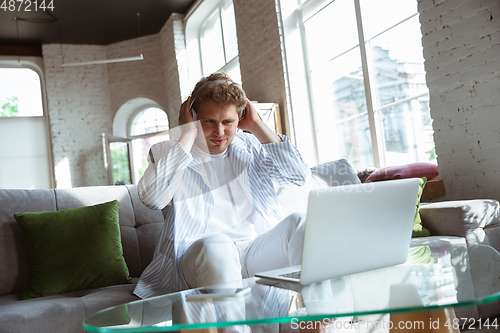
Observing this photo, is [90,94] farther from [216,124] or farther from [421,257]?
[421,257]

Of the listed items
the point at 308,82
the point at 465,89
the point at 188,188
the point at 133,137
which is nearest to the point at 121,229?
the point at 188,188

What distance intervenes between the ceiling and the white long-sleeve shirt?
21.7ft

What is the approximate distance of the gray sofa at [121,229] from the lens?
4.81 feet

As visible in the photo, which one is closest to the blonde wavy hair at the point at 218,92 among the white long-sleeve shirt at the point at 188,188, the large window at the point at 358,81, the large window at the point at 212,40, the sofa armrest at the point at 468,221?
the white long-sleeve shirt at the point at 188,188

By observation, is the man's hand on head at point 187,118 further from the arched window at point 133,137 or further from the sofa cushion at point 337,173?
the arched window at point 133,137

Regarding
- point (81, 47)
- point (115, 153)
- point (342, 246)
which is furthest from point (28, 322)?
point (81, 47)

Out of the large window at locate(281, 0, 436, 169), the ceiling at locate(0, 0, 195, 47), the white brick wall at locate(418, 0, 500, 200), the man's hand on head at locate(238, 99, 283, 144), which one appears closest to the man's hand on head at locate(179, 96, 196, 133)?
the man's hand on head at locate(238, 99, 283, 144)

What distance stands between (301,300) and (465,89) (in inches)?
108

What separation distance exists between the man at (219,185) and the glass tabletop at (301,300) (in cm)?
33

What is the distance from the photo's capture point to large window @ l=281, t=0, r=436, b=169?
4.05 m

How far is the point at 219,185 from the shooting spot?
1722 mm

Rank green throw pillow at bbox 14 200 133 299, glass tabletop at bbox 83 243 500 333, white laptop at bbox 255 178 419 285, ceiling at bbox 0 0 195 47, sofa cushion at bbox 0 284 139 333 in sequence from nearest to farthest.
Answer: glass tabletop at bbox 83 243 500 333 → white laptop at bbox 255 178 419 285 → sofa cushion at bbox 0 284 139 333 → green throw pillow at bbox 14 200 133 299 → ceiling at bbox 0 0 195 47

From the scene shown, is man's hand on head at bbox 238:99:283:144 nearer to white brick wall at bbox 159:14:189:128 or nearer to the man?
the man

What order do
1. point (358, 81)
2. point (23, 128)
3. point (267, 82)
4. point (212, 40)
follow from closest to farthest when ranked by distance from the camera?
1. point (358, 81)
2. point (267, 82)
3. point (212, 40)
4. point (23, 128)
